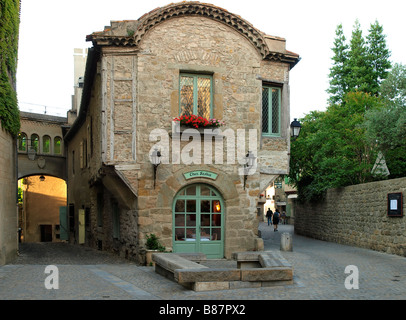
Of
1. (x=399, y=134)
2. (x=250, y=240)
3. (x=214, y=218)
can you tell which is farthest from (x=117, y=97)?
(x=399, y=134)

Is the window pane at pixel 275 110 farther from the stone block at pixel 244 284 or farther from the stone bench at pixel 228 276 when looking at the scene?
the stone block at pixel 244 284

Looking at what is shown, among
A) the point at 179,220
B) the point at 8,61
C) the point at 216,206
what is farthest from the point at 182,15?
the point at 179,220

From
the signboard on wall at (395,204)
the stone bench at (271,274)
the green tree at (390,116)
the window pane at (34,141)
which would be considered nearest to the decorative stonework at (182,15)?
the green tree at (390,116)

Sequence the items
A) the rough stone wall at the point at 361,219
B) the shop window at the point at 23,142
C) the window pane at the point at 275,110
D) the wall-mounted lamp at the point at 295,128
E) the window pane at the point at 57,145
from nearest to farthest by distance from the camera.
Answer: the rough stone wall at the point at 361,219, the window pane at the point at 275,110, the wall-mounted lamp at the point at 295,128, the shop window at the point at 23,142, the window pane at the point at 57,145

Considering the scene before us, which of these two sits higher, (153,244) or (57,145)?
(57,145)

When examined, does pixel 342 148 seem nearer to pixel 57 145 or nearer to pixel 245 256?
pixel 245 256

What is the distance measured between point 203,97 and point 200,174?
2.25 metres

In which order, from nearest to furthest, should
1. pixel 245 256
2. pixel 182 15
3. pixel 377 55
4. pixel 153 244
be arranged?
pixel 245 256, pixel 153 244, pixel 182 15, pixel 377 55

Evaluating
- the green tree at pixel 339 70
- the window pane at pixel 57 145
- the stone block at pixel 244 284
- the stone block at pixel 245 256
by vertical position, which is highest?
the green tree at pixel 339 70

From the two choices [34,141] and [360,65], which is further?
[360,65]

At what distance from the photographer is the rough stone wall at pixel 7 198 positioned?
13016 millimetres

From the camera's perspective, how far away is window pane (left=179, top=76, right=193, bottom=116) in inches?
547

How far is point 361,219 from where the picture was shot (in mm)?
17234

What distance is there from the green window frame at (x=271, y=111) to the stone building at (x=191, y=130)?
0.03 metres
